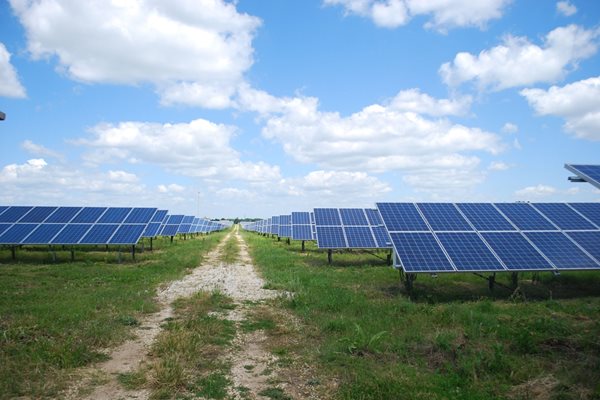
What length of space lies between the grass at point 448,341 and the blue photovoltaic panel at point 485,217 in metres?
2.51

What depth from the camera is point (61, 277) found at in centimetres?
1844

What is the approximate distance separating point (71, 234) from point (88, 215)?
4.10m

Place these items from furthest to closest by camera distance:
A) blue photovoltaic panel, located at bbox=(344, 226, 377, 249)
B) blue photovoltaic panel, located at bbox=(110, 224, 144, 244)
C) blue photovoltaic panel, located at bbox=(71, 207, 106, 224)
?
blue photovoltaic panel, located at bbox=(71, 207, 106, 224), blue photovoltaic panel, located at bbox=(344, 226, 377, 249), blue photovoltaic panel, located at bbox=(110, 224, 144, 244)

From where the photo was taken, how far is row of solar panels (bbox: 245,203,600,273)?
46.0 feet

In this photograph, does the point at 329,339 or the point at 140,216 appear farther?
the point at 140,216

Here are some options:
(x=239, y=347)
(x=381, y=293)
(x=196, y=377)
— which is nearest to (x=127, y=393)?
(x=196, y=377)

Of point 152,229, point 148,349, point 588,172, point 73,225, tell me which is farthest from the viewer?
point 152,229

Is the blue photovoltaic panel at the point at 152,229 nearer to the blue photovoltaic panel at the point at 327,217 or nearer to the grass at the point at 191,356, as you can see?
the blue photovoltaic panel at the point at 327,217

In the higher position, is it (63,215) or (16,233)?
(63,215)

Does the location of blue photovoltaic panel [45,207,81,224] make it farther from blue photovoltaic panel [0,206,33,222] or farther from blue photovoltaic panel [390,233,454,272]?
blue photovoltaic panel [390,233,454,272]

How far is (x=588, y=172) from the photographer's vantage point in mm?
12633

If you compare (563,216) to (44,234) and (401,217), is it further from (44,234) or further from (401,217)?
(44,234)

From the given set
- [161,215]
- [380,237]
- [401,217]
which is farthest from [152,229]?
[401,217]

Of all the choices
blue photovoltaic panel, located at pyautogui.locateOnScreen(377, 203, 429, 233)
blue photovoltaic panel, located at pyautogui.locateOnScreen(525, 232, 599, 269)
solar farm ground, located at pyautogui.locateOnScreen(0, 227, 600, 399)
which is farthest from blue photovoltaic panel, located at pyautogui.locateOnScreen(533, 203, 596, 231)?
blue photovoltaic panel, located at pyautogui.locateOnScreen(377, 203, 429, 233)
